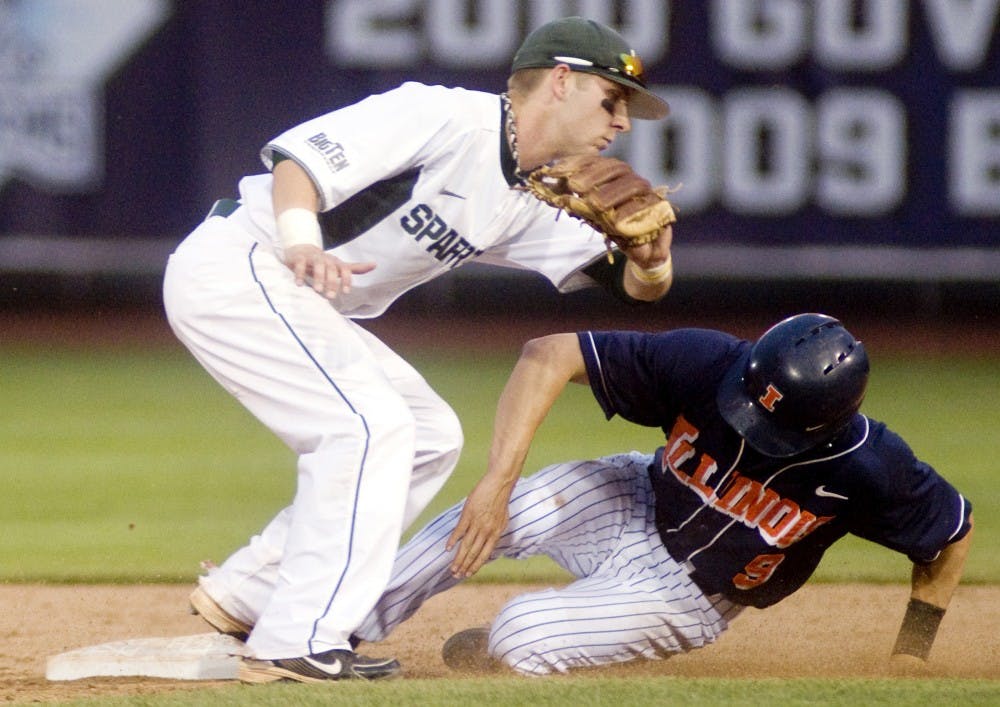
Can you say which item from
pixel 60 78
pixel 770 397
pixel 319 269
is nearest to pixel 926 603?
pixel 770 397

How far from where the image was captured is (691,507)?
3877mm

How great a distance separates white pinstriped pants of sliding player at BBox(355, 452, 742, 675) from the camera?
3.79 meters

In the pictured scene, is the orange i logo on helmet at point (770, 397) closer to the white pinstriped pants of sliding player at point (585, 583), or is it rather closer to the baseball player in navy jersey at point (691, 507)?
the baseball player in navy jersey at point (691, 507)

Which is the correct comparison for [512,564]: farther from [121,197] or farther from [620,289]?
[121,197]

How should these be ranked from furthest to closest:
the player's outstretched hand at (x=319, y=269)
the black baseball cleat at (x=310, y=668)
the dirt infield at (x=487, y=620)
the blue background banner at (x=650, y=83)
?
the blue background banner at (x=650, y=83) < the dirt infield at (x=487, y=620) < the black baseball cleat at (x=310, y=668) < the player's outstretched hand at (x=319, y=269)

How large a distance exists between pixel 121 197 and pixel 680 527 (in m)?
7.46

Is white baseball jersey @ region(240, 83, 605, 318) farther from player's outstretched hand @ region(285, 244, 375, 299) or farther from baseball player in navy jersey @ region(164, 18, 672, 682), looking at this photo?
player's outstretched hand @ region(285, 244, 375, 299)

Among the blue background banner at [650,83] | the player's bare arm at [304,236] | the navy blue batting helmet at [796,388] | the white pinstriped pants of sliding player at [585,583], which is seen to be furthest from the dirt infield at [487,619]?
the blue background banner at [650,83]

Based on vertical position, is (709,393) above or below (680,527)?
above

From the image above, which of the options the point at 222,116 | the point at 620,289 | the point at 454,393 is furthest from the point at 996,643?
the point at 222,116

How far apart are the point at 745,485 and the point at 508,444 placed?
0.59 m

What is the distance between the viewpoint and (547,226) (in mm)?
4023

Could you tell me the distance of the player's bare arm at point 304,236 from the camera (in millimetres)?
3238

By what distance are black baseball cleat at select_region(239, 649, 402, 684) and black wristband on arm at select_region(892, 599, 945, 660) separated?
4.56ft
